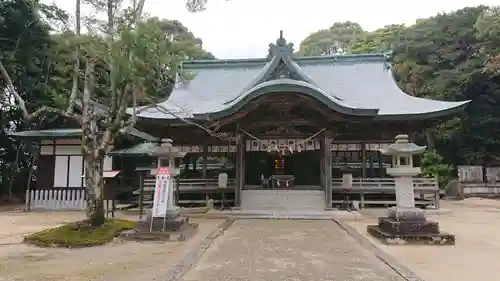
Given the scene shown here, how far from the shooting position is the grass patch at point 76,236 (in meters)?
7.83

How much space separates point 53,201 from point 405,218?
45.1 ft

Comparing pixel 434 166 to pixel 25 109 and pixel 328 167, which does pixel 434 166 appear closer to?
pixel 328 167

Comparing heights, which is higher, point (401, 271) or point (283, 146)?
point (283, 146)

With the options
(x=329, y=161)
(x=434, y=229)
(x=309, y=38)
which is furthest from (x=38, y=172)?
(x=309, y=38)

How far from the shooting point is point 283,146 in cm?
1414

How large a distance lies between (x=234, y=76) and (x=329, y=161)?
850cm

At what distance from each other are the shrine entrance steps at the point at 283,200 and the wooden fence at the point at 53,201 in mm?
5975

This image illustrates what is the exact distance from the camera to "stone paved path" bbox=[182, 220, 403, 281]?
17.9 ft

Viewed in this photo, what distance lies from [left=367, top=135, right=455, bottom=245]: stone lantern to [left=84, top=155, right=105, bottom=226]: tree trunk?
6.41 m

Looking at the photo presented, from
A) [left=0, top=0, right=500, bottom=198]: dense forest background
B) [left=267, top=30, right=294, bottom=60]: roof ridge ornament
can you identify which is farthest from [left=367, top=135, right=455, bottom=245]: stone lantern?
[left=0, top=0, right=500, bottom=198]: dense forest background

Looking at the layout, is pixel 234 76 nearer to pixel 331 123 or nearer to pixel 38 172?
pixel 331 123

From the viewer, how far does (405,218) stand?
27.9 feet

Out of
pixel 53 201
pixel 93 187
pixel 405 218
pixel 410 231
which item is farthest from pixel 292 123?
pixel 53 201

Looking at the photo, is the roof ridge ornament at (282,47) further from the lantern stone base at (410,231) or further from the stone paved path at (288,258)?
the lantern stone base at (410,231)
